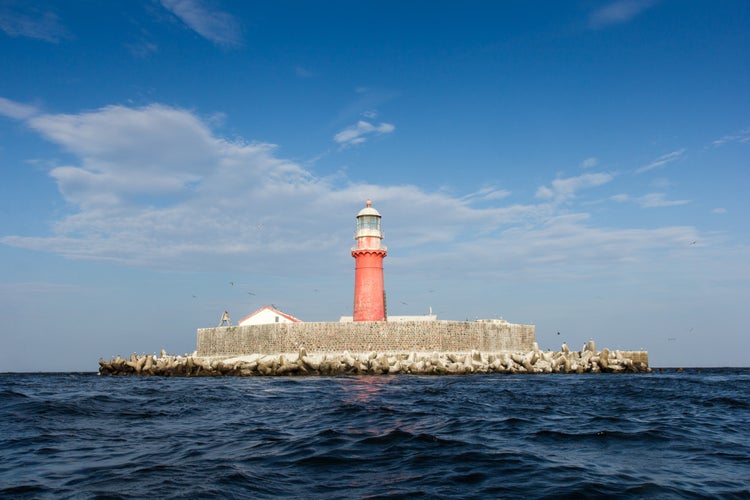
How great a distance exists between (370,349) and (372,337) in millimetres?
520

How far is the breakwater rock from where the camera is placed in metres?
21.8

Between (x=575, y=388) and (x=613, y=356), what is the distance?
47.9ft

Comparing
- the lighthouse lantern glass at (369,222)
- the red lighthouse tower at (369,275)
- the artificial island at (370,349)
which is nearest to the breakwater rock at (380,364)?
the artificial island at (370,349)

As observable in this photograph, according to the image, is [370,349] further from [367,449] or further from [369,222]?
[367,449]

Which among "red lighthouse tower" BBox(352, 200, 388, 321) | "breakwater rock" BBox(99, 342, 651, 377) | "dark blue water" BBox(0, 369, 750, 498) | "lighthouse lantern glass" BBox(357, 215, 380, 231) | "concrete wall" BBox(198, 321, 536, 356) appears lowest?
"dark blue water" BBox(0, 369, 750, 498)

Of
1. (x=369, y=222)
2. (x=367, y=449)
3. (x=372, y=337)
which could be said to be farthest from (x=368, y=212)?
(x=367, y=449)

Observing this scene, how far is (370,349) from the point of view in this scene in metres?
23.8

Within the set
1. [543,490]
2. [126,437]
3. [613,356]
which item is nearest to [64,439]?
[126,437]

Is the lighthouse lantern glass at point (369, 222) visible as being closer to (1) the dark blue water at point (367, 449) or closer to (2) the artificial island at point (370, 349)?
(2) the artificial island at point (370, 349)

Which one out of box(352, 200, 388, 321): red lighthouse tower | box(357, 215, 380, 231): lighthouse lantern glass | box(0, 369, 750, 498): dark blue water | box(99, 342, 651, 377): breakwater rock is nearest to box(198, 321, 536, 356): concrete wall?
box(99, 342, 651, 377): breakwater rock

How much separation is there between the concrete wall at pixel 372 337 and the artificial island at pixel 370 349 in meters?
0.04

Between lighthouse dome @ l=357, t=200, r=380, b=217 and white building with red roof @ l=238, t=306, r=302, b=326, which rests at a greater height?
lighthouse dome @ l=357, t=200, r=380, b=217

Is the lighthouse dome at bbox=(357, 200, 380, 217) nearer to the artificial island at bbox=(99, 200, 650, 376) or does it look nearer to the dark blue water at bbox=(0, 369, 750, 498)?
the artificial island at bbox=(99, 200, 650, 376)

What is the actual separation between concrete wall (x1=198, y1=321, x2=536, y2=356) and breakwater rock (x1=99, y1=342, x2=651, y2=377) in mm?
643
